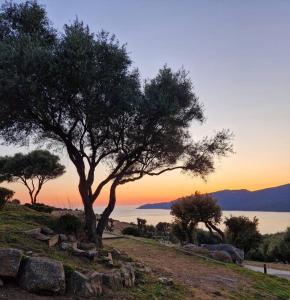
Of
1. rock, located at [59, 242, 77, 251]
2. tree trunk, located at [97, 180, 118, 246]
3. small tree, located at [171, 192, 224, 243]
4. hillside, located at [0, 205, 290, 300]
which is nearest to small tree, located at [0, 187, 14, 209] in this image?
hillside, located at [0, 205, 290, 300]

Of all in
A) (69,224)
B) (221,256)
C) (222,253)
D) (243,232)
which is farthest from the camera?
(243,232)

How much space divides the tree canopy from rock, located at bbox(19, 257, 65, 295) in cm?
767

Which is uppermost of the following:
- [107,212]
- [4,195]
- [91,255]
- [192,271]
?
[4,195]

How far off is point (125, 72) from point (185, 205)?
24214mm

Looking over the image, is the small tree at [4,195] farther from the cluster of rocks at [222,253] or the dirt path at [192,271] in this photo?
the cluster of rocks at [222,253]

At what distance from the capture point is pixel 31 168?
49500 mm

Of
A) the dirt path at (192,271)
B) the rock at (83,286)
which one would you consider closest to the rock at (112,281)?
the rock at (83,286)

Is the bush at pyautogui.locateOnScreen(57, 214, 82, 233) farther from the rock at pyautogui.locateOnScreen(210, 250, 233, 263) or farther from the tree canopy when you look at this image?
the rock at pyautogui.locateOnScreen(210, 250, 233, 263)

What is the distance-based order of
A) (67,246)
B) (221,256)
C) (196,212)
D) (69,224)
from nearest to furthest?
1. (67,246)
2. (69,224)
3. (221,256)
4. (196,212)

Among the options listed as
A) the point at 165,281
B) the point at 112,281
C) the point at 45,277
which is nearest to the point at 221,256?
the point at 165,281

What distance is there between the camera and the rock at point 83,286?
33.7 ft

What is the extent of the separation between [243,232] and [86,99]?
1118 inches

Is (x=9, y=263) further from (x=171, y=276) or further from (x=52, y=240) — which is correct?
(x=171, y=276)

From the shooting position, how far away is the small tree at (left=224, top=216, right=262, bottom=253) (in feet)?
133
